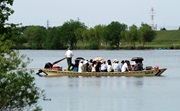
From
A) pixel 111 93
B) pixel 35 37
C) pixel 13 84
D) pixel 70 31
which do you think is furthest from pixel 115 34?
pixel 13 84

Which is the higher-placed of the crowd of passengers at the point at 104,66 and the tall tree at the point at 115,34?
the tall tree at the point at 115,34

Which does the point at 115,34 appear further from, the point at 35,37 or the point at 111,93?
the point at 111,93

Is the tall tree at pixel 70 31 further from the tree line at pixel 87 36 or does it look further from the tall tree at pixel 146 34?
the tall tree at pixel 146 34

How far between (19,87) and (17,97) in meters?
0.36

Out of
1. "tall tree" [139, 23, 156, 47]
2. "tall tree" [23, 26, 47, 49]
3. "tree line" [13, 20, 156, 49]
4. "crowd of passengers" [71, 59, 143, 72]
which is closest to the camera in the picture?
"crowd of passengers" [71, 59, 143, 72]

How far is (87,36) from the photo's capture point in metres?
160

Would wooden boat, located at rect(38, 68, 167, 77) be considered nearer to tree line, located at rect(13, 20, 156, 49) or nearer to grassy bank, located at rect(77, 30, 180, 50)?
tree line, located at rect(13, 20, 156, 49)

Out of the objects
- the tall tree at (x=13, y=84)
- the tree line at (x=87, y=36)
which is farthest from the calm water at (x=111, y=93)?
the tree line at (x=87, y=36)

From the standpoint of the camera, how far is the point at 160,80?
43.7 meters

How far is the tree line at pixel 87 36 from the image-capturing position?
5846 inches

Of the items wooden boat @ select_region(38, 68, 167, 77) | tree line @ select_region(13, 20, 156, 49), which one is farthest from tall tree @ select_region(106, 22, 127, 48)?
wooden boat @ select_region(38, 68, 167, 77)

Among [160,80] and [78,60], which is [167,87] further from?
[78,60]

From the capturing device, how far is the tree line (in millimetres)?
148500

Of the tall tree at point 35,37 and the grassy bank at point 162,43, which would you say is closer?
the grassy bank at point 162,43
